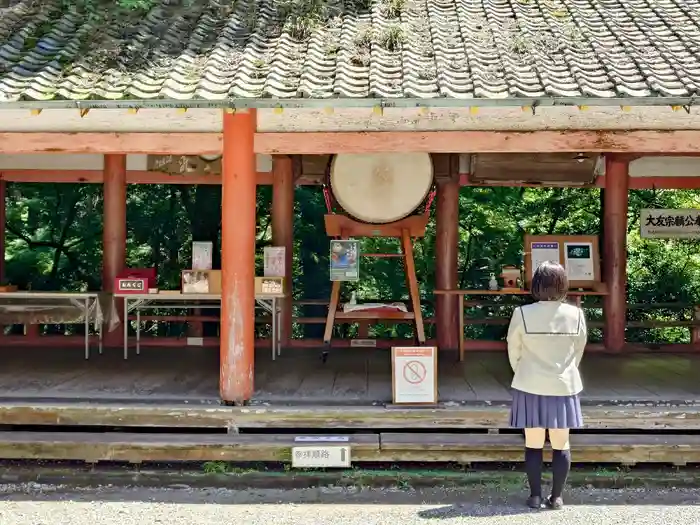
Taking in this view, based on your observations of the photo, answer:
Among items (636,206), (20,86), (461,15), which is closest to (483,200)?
(636,206)

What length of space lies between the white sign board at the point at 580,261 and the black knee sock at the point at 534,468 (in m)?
4.14

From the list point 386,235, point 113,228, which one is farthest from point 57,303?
point 386,235

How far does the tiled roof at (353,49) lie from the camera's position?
15.9ft

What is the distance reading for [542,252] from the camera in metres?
8.21

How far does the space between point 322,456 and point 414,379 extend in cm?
88

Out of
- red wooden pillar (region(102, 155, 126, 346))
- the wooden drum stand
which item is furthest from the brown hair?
red wooden pillar (region(102, 155, 126, 346))

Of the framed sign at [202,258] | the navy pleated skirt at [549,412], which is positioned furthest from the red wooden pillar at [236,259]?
the framed sign at [202,258]

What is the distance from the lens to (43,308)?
752 centimetres

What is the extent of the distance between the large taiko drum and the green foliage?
12.5 feet

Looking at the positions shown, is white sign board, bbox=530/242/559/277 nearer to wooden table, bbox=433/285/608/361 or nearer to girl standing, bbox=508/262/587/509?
wooden table, bbox=433/285/608/361

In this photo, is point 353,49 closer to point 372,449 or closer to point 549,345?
point 549,345

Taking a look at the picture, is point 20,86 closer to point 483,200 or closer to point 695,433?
point 695,433

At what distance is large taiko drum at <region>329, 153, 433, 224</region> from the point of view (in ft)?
21.8

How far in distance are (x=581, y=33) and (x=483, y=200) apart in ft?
19.8
